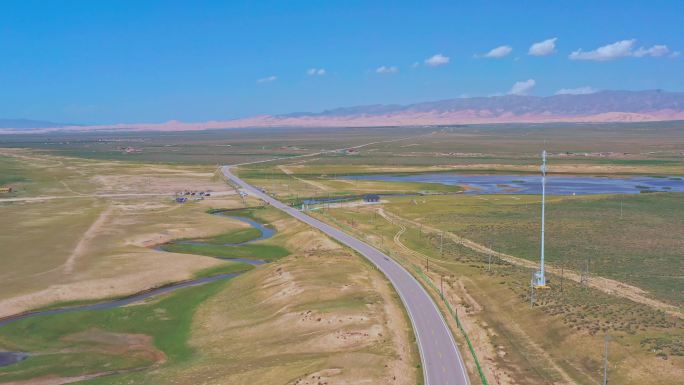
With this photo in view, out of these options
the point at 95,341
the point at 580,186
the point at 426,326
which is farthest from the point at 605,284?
the point at 580,186

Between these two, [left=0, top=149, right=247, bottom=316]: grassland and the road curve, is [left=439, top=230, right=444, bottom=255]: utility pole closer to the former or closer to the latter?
the road curve

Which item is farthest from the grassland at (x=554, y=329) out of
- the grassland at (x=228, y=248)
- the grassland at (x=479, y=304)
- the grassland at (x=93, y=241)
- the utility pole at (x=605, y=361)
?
the grassland at (x=93, y=241)

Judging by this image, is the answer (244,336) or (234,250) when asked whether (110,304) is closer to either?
(244,336)

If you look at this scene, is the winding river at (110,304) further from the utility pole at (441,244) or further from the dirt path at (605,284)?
the dirt path at (605,284)

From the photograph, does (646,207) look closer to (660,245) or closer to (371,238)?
(660,245)

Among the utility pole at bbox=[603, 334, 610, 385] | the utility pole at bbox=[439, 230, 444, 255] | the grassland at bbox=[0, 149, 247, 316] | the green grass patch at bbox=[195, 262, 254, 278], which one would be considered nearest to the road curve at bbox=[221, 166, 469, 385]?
the utility pole at bbox=[603, 334, 610, 385]

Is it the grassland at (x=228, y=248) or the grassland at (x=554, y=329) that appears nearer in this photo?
the grassland at (x=554, y=329)

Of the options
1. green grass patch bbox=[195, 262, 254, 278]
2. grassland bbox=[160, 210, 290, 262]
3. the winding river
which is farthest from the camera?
grassland bbox=[160, 210, 290, 262]
